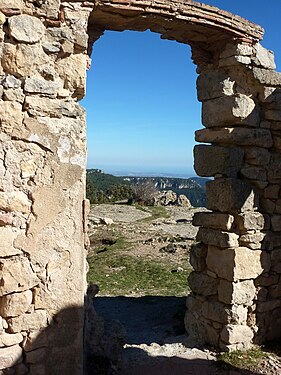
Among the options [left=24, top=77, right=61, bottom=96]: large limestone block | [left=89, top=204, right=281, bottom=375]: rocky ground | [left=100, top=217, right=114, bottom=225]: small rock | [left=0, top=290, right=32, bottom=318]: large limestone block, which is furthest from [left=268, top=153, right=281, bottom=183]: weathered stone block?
[left=100, top=217, right=114, bottom=225]: small rock

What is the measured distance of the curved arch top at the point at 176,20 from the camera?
470 cm

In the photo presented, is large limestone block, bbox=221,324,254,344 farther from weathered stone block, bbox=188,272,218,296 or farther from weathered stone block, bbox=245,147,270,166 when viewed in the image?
weathered stone block, bbox=245,147,270,166

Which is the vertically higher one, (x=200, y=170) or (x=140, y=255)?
(x=200, y=170)

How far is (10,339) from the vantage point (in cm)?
391

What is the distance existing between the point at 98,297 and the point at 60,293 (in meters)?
5.19

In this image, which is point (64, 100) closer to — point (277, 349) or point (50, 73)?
point (50, 73)

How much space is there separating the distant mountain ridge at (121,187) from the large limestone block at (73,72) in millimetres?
2652

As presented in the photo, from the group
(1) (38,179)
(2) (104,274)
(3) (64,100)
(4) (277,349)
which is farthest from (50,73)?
(2) (104,274)

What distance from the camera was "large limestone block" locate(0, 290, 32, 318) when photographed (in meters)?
3.89

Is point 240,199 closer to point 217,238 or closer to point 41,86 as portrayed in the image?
point 217,238

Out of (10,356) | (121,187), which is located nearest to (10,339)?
(10,356)

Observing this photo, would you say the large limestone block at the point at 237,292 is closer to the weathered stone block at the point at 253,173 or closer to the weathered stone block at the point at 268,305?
the weathered stone block at the point at 268,305

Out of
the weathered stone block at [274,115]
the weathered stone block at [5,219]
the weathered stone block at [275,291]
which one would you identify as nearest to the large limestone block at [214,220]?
the weathered stone block at [275,291]

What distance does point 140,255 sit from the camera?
12164 millimetres
